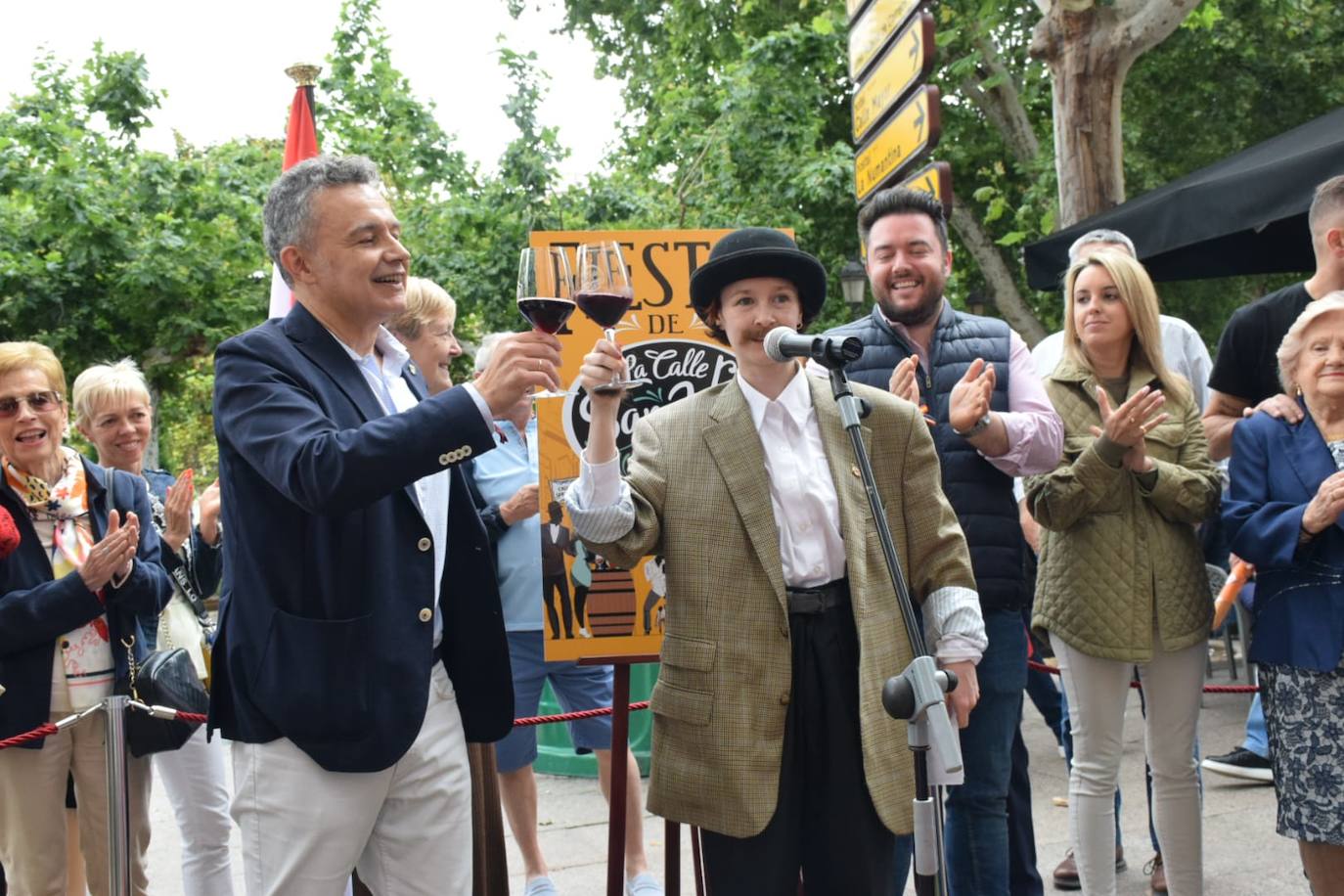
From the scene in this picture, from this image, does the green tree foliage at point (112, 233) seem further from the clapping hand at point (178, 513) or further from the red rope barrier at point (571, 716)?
the red rope barrier at point (571, 716)

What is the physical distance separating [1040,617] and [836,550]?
134 cm

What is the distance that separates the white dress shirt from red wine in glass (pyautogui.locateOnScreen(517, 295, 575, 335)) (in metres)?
0.38

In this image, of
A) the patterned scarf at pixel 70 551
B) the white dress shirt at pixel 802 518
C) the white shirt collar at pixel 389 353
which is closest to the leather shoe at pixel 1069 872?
the white dress shirt at pixel 802 518

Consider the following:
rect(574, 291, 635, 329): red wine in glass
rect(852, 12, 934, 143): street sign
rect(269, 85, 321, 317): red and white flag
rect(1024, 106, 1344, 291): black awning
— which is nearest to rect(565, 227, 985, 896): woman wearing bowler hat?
rect(574, 291, 635, 329): red wine in glass

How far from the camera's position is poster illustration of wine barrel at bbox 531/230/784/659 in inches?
159

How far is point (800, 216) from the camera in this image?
1370 centimetres

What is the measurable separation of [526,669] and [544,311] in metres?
2.63

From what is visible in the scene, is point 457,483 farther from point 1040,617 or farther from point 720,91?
point 720,91

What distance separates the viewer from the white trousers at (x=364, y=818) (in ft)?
7.97

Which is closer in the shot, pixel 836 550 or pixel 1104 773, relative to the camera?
pixel 836 550

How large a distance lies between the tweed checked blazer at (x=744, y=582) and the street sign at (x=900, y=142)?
3092mm

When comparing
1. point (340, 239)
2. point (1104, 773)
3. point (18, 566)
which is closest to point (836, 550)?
point (340, 239)

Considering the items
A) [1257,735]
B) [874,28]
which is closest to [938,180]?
[874,28]

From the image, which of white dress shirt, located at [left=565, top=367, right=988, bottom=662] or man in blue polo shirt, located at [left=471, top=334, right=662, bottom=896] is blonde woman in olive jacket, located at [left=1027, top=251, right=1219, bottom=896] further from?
man in blue polo shirt, located at [left=471, top=334, right=662, bottom=896]
